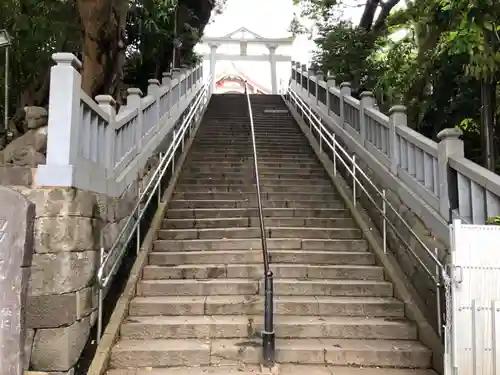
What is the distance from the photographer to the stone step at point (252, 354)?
4.16 meters

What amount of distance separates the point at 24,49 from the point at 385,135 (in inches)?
230

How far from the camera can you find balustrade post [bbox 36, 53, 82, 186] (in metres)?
3.82

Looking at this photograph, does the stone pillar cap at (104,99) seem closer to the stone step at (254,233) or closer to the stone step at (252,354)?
the stone step at (254,233)

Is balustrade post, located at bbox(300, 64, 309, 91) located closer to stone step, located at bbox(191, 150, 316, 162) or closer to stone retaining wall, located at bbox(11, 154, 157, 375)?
stone step, located at bbox(191, 150, 316, 162)

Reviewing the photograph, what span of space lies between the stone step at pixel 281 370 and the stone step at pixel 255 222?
8.41 ft

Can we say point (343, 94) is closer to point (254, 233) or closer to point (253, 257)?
point (254, 233)

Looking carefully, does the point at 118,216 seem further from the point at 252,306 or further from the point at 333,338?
the point at 333,338

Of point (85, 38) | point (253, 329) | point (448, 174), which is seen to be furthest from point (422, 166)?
point (85, 38)

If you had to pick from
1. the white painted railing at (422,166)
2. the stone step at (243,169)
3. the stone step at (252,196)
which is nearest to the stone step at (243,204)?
the stone step at (252,196)

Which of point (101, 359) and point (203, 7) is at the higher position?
point (203, 7)

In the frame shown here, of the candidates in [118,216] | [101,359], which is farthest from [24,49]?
[101,359]

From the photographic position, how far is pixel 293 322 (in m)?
4.61

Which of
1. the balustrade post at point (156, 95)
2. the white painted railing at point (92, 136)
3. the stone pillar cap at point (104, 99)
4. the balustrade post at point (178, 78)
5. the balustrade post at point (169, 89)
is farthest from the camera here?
the balustrade post at point (178, 78)

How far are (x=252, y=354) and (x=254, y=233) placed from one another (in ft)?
7.20
